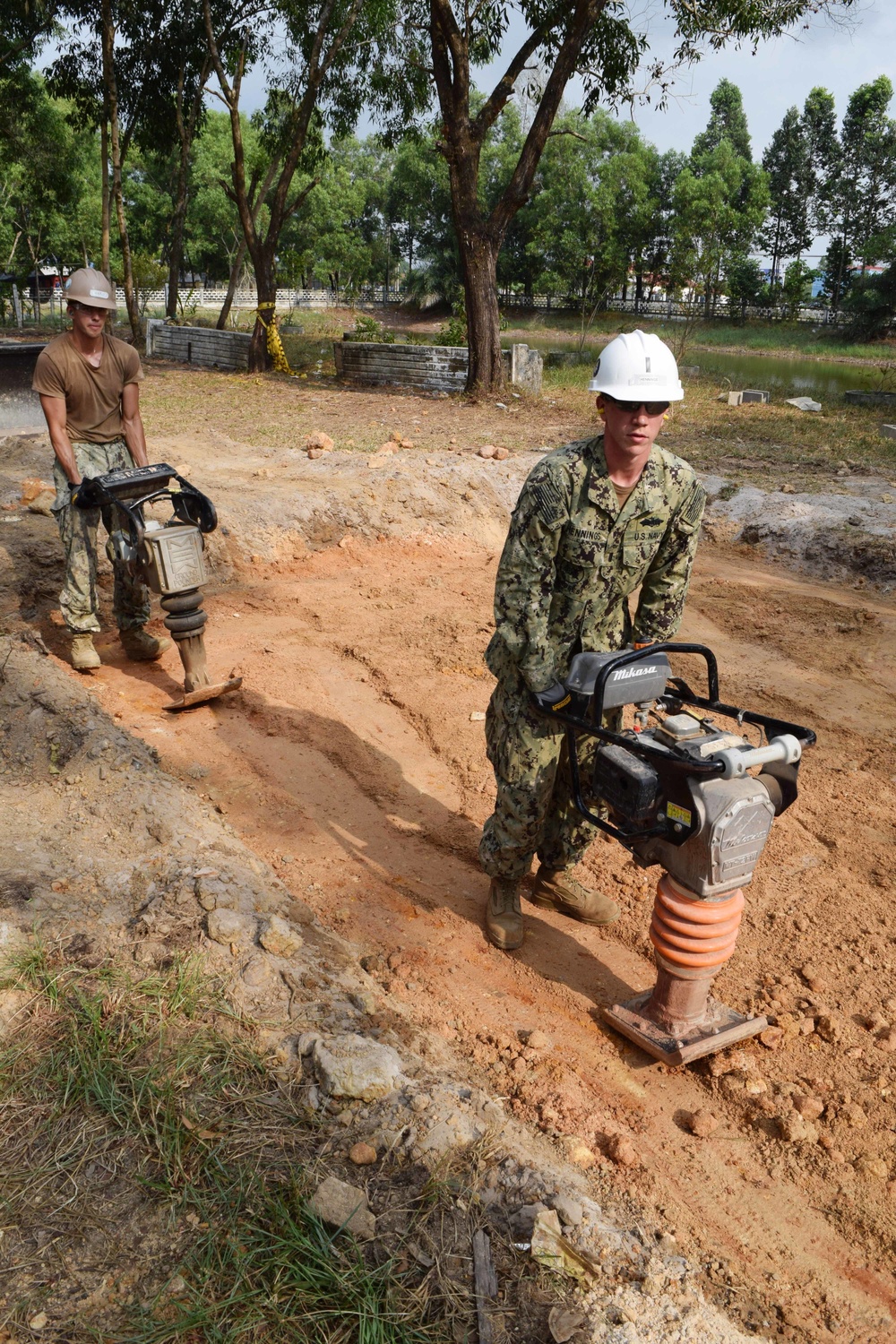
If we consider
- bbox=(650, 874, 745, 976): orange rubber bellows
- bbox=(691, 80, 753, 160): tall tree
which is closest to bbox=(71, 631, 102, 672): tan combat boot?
bbox=(650, 874, 745, 976): orange rubber bellows

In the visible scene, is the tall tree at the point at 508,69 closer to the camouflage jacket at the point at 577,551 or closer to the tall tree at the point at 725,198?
the camouflage jacket at the point at 577,551

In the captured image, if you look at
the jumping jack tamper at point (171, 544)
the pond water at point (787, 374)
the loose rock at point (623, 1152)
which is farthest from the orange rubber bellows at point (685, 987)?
the pond water at point (787, 374)

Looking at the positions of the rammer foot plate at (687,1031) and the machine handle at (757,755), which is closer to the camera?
the machine handle at (757,755)

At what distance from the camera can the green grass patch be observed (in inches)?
78.0

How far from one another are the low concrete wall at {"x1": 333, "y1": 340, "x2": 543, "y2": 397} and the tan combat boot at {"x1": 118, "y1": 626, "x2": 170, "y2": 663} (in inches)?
382

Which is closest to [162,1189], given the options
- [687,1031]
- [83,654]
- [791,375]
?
[687,1031]

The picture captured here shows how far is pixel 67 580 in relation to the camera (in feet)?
18.5

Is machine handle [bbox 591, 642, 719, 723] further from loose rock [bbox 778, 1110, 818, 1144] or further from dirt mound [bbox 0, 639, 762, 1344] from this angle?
loose rock [bbox 778, 1110, 818, 1144]

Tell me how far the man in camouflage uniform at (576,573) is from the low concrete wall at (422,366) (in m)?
11.7

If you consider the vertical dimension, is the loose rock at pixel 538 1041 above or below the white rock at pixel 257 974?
below

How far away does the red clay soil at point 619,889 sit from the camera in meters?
2.63

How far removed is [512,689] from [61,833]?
1.79 m

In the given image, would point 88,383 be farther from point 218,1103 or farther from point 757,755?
point 757,755

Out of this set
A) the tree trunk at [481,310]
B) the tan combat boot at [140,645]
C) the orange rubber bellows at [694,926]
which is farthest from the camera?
the tree trunk at [481,310]
